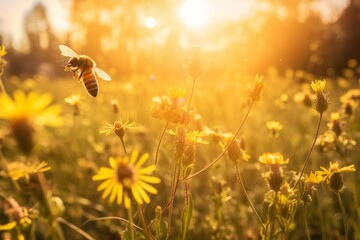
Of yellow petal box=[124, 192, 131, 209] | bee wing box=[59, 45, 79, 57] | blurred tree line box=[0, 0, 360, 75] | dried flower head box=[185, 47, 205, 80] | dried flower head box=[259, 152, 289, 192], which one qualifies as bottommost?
yellow petal box=[124, 192, 131, 209]

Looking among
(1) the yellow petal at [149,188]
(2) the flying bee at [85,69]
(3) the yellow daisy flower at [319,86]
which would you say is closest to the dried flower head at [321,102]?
(3) the yellow daisy flower at [319,86]

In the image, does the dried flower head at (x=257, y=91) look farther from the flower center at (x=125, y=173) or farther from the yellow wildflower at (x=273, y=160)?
the flower center at (x=125, y=173)

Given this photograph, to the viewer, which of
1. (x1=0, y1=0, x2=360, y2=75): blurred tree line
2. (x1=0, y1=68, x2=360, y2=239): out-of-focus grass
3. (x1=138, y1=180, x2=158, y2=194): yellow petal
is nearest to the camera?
(x1=138, y1=180, x2=158, y2=194): yellow petal

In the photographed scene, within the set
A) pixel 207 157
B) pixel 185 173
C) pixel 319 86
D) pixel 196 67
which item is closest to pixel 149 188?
pixel 185 173

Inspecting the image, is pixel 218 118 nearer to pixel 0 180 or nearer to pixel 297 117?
pixel 297 117

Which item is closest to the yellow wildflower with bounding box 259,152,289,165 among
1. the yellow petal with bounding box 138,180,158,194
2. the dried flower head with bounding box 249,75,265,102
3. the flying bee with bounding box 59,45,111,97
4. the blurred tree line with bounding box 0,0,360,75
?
the dried flower head with bounding box 249,75,265,102

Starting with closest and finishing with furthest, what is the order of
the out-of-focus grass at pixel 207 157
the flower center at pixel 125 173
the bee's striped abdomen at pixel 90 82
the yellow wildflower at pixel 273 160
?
the flower center at pixel 125 173 → the yellow wildflower at pixel 273 160 → the bee's striped abdomen at pixel 90 82 → the out-of-focus grass at pixel 207 157

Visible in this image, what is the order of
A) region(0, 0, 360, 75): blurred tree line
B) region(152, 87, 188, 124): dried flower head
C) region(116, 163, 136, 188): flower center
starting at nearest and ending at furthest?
region(116, 163, 136, 188): flower center < region(152, 87, 188, 124): dried flower head < region(0, 0, 360, 75): blurred tree line

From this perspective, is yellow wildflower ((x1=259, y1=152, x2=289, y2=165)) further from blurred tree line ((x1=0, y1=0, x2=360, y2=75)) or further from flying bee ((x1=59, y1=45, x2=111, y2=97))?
blurred tree line ((x1=0, y1=0, x2=360, y2=75))
